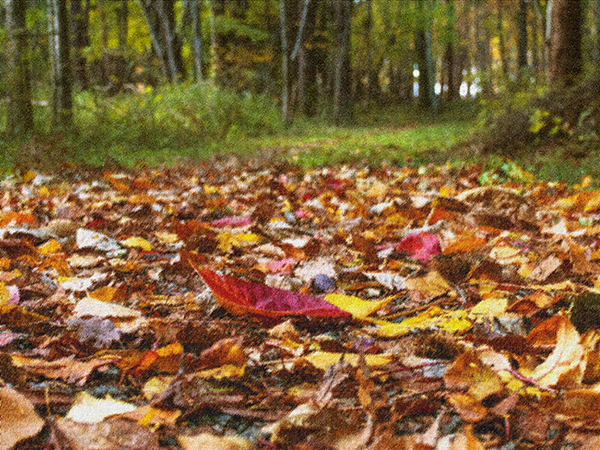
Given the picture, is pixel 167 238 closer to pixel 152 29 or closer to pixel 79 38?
pixel 152 29

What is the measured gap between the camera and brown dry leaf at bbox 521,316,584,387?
1.14 m

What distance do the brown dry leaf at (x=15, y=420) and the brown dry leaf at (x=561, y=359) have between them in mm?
930

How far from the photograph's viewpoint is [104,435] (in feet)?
3.07

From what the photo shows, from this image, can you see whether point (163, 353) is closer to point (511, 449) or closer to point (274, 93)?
point (511, 449)

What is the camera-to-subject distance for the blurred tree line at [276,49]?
7.95 m

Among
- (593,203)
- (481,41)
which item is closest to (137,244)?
(593,203)

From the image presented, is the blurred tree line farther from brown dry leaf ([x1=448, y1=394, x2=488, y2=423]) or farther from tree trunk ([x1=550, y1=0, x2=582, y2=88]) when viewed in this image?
brown dry leaf ([x1=448, y1=394, x2=488, y2=423])

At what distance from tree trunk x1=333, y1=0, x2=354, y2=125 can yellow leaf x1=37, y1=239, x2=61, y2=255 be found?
589 inches

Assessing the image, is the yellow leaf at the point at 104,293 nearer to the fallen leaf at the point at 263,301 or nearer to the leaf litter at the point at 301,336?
the leaf litter at the point at 301,336

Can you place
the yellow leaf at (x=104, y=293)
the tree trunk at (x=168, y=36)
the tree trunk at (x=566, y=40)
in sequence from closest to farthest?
the yellow leaf at (x=104, y=293) → the tree trunk at (x=566, y=40) → the tree trunk at (x=168, y=36)

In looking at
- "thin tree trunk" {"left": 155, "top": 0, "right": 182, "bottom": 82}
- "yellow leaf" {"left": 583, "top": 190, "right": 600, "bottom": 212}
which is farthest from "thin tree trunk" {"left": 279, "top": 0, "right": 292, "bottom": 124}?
"yellow leaf" {"left": 583, "top": 190, "right": 600, "bottom": 212}

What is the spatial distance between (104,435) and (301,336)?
24.7 inches

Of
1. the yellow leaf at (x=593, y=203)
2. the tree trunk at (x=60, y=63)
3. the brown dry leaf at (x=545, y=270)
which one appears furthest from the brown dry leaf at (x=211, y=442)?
the tree trunk at (x=60, y=63)

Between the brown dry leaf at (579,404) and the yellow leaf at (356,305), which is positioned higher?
the yellow leaf at (356,305)
